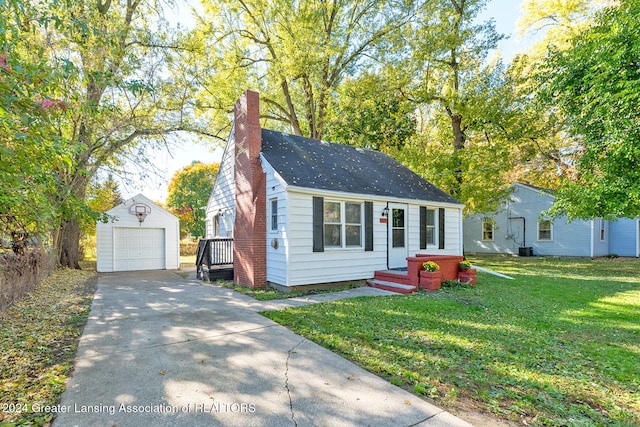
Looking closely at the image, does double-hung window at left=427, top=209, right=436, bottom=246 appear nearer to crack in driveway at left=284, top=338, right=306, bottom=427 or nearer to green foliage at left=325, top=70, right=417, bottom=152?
crack in driveway at left=284, top=338, right=306, bottom=427

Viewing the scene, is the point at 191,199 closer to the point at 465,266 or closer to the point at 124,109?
the point at 124,109

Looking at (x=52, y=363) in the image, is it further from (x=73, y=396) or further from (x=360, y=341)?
(x=360, y=341)

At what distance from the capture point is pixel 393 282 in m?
8.87

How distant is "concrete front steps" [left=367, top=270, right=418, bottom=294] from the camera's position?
27.3ft

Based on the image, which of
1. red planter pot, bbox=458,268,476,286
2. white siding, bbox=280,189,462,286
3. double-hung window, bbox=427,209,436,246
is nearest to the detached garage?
white siding, bbox=280,189,462,286

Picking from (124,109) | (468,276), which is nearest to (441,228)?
(468,276)

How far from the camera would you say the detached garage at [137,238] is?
13086mm

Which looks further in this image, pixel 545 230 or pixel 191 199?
pixel 191 199

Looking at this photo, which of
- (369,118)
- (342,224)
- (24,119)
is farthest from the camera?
(369,118)

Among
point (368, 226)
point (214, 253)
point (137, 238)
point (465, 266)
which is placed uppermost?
point (368, 226)

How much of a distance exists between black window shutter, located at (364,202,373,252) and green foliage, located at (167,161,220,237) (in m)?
19.8

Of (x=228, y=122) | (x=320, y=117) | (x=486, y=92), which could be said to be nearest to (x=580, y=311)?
(x=486, y=92)

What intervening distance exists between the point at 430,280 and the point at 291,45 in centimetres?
1262

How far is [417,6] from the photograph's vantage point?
15477 mm
